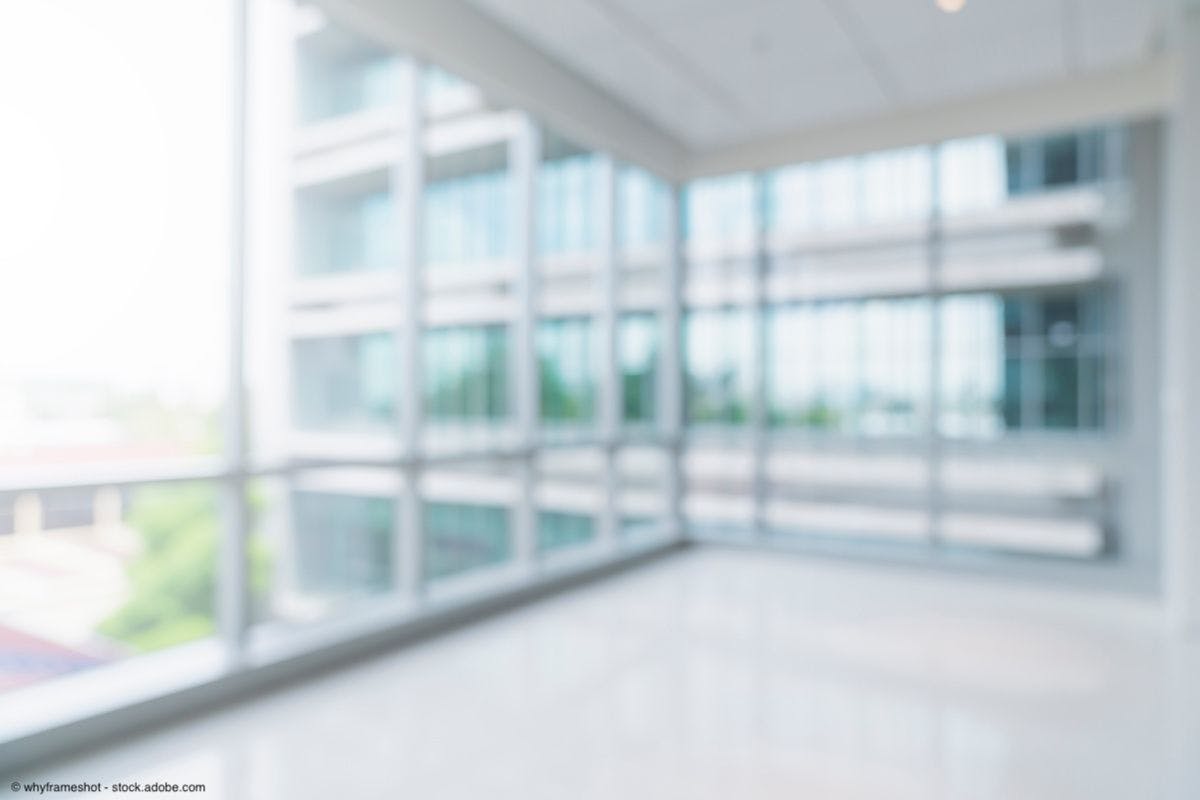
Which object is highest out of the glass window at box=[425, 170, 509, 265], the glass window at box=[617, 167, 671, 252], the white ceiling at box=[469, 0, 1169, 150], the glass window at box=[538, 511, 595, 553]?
the white ceiling at box=[469, 0, 1169, 150]

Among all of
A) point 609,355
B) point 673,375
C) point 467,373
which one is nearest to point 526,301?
point 467,373

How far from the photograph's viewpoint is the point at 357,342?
4406 mm

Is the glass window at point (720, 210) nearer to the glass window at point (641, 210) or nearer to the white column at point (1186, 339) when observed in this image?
the glass window at point (641, 210)

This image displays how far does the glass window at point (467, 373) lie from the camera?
427 cm

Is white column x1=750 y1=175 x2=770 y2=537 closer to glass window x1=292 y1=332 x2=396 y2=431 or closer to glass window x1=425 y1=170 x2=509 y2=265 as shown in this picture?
glass window x1=425 y1=170 x2=509 y2=265

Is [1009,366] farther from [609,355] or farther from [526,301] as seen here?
[526,301]

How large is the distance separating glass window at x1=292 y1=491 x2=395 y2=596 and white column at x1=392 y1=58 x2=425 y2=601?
0.56ft

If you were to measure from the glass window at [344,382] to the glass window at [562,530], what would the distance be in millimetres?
1333

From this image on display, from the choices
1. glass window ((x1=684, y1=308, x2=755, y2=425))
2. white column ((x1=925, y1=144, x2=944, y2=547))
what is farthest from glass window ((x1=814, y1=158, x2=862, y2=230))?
glass window ((x1=684, y1=308, x2=755, y2=425))

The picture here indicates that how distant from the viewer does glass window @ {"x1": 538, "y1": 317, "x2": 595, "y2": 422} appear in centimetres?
509

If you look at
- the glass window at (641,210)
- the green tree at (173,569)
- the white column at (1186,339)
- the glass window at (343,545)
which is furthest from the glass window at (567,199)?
the white column at (1186,339)

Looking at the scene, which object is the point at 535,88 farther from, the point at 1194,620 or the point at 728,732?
the point at 1194,620

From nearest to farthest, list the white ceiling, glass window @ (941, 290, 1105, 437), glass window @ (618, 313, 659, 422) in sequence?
the white ceiling < glass window @ (941, 290, 1105, 437) < glass window @ (618, 313, 659, 422)

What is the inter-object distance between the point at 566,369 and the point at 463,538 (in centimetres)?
157
